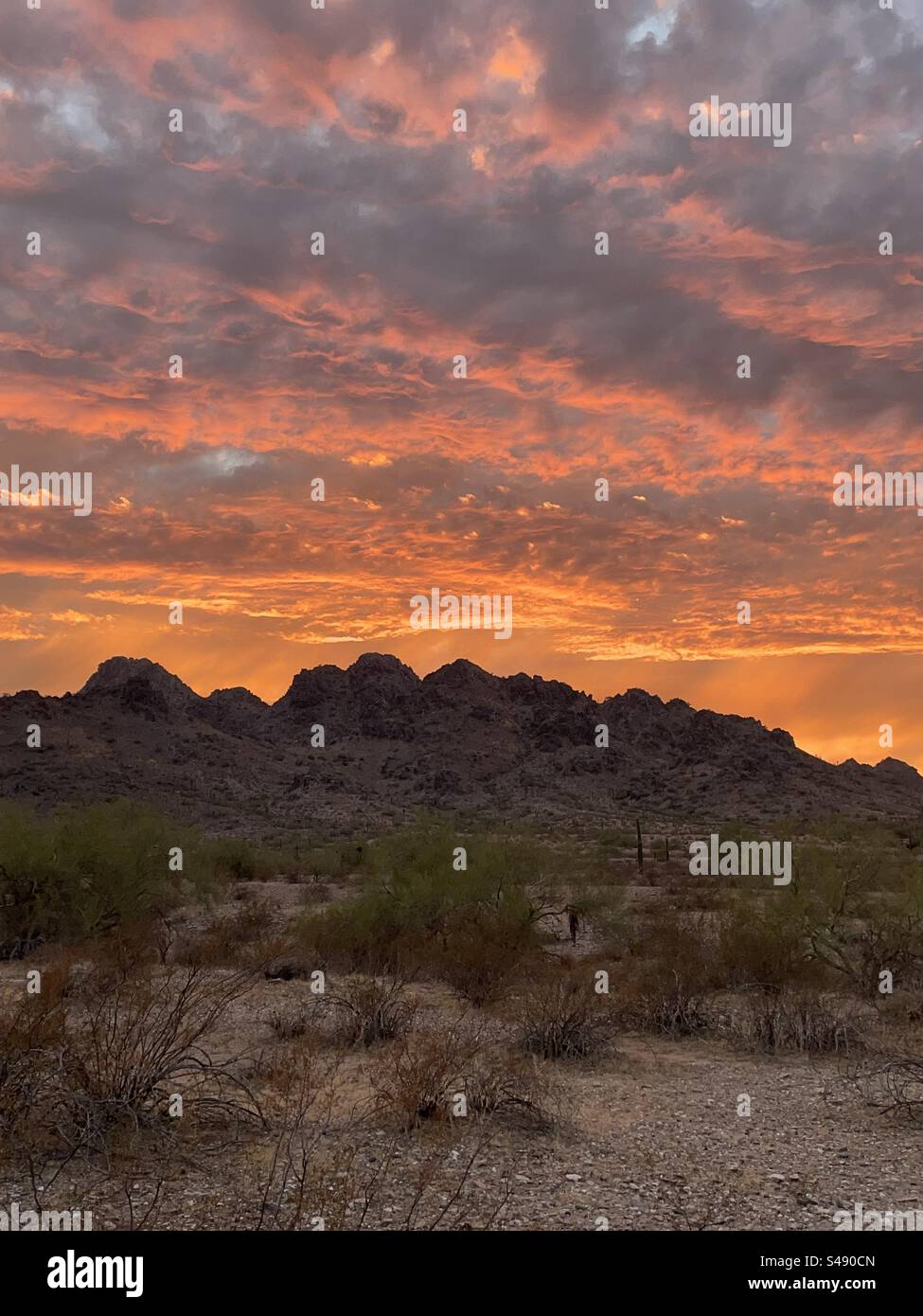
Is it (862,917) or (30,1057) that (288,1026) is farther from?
(862,917)

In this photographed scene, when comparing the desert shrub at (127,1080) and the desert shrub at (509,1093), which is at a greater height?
the desert shrub at (127,1080)

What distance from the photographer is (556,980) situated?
12.9 m

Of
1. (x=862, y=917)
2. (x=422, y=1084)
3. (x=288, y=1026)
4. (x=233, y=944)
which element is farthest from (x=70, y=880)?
(x=862, y=917)

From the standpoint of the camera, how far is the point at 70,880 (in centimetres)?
1886

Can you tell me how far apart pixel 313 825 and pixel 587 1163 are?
205ft

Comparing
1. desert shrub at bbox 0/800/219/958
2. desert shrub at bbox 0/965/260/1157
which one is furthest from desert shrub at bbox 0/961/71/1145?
desert shrub at bbox 0/800/219/958

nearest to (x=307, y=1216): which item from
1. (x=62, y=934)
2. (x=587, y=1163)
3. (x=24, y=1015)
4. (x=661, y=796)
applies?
(x=587, y=1163)

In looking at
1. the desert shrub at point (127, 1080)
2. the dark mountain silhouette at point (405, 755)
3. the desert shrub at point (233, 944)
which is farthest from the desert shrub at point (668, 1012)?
the dark mountain silhouette at point (405, 755)

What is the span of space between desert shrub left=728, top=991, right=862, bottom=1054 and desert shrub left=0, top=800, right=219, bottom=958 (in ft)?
39.2

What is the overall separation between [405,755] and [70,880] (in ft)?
287

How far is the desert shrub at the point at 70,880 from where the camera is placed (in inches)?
724

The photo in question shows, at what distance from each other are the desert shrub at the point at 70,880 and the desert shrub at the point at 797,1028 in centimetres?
1196

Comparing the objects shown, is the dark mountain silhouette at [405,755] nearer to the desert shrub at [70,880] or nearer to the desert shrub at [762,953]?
the desert shrub at [70,880]

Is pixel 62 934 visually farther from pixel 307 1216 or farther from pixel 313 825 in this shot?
pixel 313 825
